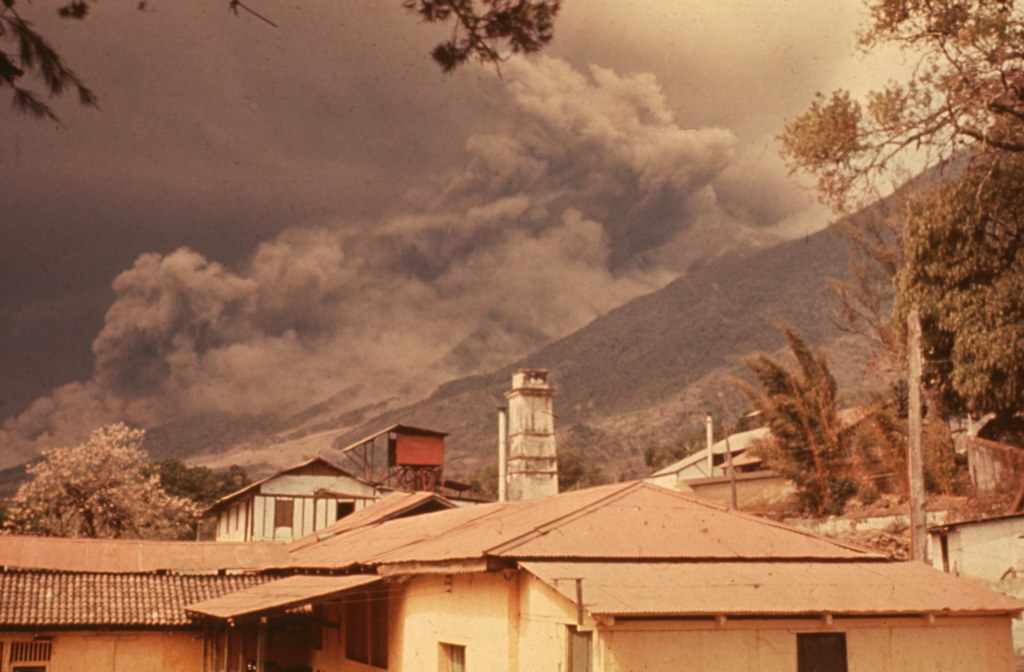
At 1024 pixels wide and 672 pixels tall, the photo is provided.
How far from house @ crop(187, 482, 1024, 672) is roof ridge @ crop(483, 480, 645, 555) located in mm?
31

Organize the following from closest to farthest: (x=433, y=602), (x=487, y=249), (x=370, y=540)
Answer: (x=433, y=602) → (x=370, y=540) → (x=487, y=249)

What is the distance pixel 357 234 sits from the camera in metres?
141

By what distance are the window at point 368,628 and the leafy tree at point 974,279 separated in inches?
542

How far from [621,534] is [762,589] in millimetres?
1963

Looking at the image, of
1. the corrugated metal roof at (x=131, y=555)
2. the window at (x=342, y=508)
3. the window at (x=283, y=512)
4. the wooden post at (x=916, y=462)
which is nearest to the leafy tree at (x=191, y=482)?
the window at (x=342, y=508)

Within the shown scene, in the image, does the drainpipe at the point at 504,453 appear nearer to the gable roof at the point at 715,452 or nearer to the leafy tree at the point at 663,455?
the gable roof at the point at 715,452

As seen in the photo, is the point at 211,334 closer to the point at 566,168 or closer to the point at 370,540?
the point at 566,168

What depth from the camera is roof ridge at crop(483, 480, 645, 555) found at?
33.7ft

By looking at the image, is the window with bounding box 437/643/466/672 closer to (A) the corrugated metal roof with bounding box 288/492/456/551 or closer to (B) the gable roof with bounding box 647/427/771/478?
(A) the corrugated metal roof with bounding box 288/492/456/551

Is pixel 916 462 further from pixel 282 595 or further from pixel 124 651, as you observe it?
pixel 124 651

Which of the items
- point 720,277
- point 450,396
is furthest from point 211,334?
point 720,277

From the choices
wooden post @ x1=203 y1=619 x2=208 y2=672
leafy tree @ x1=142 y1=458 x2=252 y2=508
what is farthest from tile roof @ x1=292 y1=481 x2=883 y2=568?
leafy tree @ x1=142 y1=458 x2=252 y2=508

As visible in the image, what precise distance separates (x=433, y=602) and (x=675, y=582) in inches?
158

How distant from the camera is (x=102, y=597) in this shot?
17.7 metres
